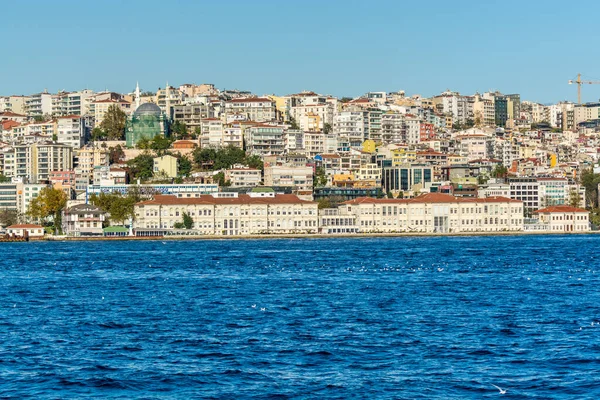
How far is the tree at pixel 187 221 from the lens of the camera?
3570 inches

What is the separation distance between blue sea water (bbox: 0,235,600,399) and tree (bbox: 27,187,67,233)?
5388 cm

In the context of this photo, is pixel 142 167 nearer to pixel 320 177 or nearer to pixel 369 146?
pixel 320 177

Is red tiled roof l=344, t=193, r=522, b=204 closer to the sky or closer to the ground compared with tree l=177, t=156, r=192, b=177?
closer to the ground

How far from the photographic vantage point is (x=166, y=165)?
110375 millimetres

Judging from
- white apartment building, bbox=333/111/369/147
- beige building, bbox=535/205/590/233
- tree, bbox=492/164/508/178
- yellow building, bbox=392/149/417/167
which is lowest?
beige building, bbox=535/205/590/233

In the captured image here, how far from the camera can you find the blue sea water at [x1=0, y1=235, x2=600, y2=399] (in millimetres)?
18250

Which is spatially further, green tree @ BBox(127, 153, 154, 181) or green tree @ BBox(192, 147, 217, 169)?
green tree @ BBox(192, 147, 217, 169)

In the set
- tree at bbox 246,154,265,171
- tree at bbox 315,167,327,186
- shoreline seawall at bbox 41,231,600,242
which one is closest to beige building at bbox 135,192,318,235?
shoreline seawall at bbox 41,231,600,242

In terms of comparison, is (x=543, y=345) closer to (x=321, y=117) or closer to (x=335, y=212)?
(x=335, y=212)

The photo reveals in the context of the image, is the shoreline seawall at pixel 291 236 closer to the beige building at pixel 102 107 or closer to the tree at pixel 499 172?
the tree at pixel 499 172

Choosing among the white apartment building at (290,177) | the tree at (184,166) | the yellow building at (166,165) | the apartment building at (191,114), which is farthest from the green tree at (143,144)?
the white apartment building at (290,177)

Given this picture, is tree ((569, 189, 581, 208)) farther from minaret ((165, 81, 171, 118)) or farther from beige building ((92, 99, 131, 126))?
beige building ((92, 99, 131, 126))

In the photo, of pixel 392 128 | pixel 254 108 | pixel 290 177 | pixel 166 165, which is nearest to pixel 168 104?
pixel 254 108

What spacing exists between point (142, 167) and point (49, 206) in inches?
645
